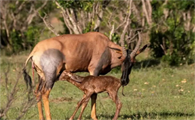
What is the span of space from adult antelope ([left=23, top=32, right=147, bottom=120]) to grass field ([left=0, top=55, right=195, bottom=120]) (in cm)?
40

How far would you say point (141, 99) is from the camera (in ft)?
36.2

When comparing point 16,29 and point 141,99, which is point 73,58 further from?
point 16,29

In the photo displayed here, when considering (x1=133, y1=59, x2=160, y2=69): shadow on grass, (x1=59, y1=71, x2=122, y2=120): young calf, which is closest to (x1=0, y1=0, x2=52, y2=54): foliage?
(x1=133, y1=59, x2=160, y2=69): shadow on grass

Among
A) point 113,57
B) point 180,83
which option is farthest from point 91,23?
point 113,57

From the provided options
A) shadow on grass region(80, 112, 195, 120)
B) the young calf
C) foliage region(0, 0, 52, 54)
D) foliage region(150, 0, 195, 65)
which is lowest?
foliage region(0, 0, 52, 54)

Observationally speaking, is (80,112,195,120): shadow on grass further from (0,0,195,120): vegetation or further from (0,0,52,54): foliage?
(0,0,52,54): foliage

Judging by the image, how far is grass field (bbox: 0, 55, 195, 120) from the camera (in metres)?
8.79

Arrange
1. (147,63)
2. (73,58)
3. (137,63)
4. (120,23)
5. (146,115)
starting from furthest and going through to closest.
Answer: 1. (120,23)
2. (137,63)
3. (147,63)
4. (73,58)
5. (146,115)

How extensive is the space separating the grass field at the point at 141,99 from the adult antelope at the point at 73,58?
1.32ft

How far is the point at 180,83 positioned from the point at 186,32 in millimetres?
4478

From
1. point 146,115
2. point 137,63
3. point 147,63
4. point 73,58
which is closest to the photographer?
point 146,115

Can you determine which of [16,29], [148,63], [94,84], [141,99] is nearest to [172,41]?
[148,63]

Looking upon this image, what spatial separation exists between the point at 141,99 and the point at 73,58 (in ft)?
9.11

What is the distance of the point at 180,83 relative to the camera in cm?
1324
